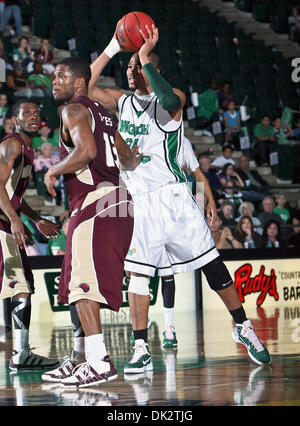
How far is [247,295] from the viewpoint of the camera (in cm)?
1070

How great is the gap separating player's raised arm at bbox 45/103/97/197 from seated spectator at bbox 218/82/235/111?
1134cm

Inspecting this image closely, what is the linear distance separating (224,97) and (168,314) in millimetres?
9379

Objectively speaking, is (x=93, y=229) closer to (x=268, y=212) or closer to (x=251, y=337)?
(x=251, y=337)

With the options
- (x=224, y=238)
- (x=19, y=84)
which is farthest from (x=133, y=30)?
(x=19, y=84)

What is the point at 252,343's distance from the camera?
18.2 feet

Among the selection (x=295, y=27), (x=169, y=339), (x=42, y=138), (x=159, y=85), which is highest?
(x=295, y=27)

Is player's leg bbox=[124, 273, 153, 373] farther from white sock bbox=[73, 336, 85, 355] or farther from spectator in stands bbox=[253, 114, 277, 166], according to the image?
spectator in stands bbox=[253, 114, 277, 166]

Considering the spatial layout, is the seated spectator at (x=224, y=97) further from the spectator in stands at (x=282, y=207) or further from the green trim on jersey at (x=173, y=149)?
the green trim on jersey at (x=173, y=149)

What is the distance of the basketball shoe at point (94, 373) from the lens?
4.65 metres

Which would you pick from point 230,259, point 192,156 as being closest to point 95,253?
point 192,156

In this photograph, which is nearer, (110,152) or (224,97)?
(110,152)

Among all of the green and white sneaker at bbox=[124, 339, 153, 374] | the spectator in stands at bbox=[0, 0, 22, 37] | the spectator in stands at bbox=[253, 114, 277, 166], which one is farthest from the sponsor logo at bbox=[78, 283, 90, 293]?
the spectator in stands at bbox=[0, 0, 22, 37]

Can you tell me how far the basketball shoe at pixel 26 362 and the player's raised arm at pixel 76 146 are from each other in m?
1.68
